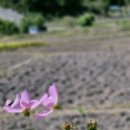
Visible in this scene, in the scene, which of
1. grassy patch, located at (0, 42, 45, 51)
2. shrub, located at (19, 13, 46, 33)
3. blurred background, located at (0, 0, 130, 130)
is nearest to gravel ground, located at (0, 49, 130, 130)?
blurred background, located at (0, 0, 130, 130)

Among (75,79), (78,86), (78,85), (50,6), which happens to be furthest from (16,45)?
(50,6)

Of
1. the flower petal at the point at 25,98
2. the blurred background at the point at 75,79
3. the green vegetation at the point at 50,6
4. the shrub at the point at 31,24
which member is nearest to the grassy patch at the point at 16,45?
the blurred background at the point at 75,79

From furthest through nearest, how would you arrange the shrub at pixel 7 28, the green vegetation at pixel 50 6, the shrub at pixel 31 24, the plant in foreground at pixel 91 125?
the green vegetation at pixel 50 6, the shrub at pixel 31 24, the shrub at pixel 7 28, the plant in foreground at pixel 91 125

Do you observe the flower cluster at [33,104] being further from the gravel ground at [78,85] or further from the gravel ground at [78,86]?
the gravel ground at [78,85]

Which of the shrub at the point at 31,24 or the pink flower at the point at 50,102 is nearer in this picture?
the pink flower at the point at 50,102

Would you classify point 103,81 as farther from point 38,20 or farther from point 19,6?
point 19,6

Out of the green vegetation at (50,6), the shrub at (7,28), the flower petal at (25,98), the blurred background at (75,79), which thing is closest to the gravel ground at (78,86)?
the blurred background at (75,79)

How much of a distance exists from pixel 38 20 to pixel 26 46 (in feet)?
33.6

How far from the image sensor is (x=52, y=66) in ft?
43.6

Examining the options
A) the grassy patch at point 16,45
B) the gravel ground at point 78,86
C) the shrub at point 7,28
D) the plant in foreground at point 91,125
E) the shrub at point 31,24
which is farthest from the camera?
the shrub at point 31,24

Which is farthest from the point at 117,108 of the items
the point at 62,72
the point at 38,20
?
the point at 38,20

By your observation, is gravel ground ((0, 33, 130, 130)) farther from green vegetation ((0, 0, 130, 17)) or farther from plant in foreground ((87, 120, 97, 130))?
green vegetation ((0, 0, 130, 17))

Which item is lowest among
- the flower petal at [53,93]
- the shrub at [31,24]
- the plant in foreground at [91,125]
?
the shrub at [31,24]

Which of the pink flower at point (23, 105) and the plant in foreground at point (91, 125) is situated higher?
the pink flower at point (23, 105)
